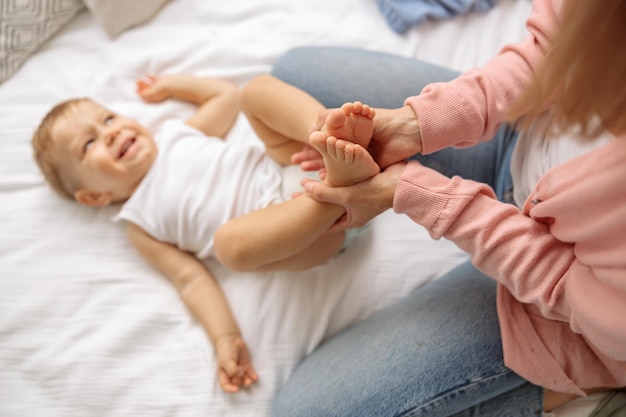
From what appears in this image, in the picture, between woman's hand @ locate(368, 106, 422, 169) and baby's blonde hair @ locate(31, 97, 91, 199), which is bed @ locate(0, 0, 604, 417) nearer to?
baby's blonde hair @ locate(31, 97, 91, 199)

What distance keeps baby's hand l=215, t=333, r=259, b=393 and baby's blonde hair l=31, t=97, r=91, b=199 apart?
0.45 m

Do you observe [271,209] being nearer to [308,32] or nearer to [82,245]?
[82,245]

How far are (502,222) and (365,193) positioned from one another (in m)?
A: 0.19

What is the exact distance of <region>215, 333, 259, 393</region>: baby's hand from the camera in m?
0.87

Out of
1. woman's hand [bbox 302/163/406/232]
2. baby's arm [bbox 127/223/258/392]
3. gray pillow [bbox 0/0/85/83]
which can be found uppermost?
woman's hand [bbox 302/163/406/232]

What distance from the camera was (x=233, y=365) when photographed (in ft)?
2.84

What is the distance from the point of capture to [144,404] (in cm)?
86

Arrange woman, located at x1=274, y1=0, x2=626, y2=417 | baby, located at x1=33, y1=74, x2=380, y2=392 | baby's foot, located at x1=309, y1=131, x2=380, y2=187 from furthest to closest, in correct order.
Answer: baby, located at x1=33, y1=74, x2=380, y2=392
baby's foot, located at x1=309, y1=131, x2=380, y2=187
woman, located at x1=274, y1=0, x2=626, y2=417

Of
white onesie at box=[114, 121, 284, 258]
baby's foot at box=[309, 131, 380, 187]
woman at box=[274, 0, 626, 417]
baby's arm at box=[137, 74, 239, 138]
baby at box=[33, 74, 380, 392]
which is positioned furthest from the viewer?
baby's arm at box=[137, 74, 239, 138]

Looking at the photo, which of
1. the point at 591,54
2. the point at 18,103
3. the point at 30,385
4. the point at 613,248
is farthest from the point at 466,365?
the point at 18,103

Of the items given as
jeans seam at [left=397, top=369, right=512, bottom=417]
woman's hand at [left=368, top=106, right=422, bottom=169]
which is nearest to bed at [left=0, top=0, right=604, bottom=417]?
jeans seam at [left=397, top=369, right=512, bottom=417]

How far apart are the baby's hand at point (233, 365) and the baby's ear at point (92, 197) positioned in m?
0.38

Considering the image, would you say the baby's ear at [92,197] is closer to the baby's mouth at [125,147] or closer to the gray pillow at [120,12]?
the baby's mouth at [125,147]

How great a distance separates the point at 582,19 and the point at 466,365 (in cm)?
47
